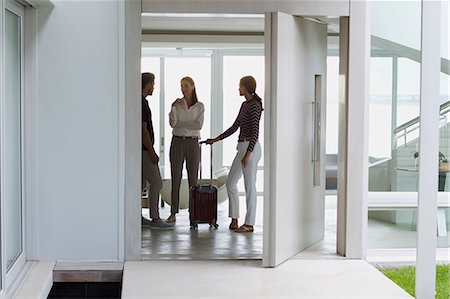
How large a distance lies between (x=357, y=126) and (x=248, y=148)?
1440mm

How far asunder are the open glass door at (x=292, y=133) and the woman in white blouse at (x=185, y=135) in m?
1.72

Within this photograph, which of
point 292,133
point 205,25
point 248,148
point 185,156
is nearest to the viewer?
point 292,133

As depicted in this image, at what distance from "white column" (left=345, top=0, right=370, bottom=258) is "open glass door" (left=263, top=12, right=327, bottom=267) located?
445 mm

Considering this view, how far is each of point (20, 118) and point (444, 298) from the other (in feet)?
13.2

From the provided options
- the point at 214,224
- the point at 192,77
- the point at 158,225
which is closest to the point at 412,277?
the point at 214,224

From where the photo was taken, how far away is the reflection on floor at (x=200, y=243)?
7.26 m

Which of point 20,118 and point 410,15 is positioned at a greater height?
point 410,15

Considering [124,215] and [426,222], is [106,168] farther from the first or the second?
[426,222]

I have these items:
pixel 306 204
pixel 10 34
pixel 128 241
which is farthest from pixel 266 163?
pixel 10 34

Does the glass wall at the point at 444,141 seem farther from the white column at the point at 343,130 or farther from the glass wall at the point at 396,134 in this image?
the white column at the point at 343,130

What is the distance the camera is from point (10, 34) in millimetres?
6211

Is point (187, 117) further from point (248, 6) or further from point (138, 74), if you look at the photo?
point (248, 6)

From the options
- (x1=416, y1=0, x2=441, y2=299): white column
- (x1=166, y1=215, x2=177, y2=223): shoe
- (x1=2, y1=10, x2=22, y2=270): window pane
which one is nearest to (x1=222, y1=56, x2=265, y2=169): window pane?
(x1=166, y1=215, x2=177, y2=223): shoe

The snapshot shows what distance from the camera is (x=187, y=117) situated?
360 inches
